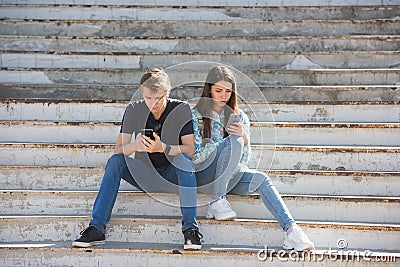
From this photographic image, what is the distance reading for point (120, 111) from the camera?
12.3 feet

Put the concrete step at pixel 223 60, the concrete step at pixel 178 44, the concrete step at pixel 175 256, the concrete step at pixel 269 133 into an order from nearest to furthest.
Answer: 1. the concrete step at pixel 175 256
2. the concrete step at pixel 269 133
3. the concrete step at pixel 223 60
4. the concrete step at pixel 178 44

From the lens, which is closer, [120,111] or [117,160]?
[117,160]

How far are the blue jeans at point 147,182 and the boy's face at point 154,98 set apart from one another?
259 millimetres

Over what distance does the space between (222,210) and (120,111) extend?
43.7 inches

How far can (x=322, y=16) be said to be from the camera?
482 cm

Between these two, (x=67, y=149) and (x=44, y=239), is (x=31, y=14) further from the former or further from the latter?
(x=44, y=239)

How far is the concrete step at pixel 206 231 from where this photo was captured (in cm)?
293

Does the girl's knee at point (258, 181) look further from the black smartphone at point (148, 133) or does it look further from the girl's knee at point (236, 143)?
the black smartphone at point (148, 133)

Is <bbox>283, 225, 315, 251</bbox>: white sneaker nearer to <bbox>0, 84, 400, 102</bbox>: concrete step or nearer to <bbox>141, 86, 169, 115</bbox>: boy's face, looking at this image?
<bbox>141, 86, 169, 115</bbox>: boy's face

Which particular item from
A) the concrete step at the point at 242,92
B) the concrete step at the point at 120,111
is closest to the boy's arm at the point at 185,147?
the concrete step at the point at 120,111

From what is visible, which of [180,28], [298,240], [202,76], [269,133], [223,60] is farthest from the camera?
[180,28]

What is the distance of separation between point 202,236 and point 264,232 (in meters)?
0.30

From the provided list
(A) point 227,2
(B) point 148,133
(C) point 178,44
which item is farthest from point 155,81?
(A) point 227,2

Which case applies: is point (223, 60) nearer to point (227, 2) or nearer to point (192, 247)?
point (227, 2)
